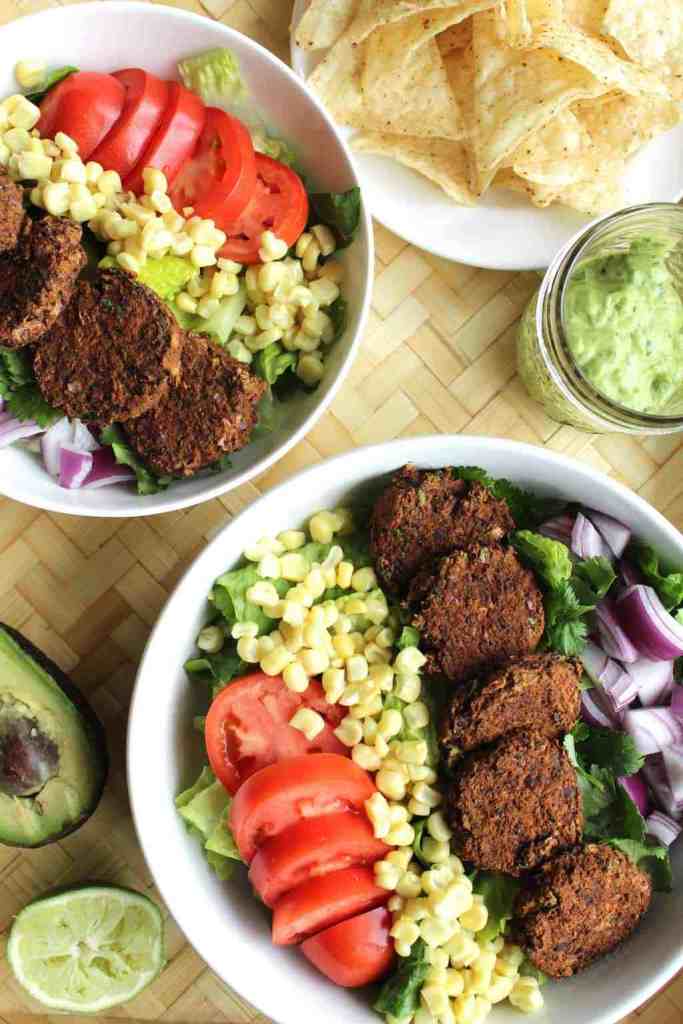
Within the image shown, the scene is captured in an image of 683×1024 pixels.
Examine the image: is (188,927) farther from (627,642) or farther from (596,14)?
(596,14)

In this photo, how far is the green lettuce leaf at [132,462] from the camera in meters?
2.40

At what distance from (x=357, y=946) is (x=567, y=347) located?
1.36 metres

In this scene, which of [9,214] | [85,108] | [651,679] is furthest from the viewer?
[651,679]

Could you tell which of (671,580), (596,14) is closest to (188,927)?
(671,580)

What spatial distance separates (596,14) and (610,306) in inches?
28.5

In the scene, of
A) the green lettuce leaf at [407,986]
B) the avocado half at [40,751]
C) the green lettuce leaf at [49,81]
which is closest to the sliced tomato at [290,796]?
the green lettuce leaf at [407,986]

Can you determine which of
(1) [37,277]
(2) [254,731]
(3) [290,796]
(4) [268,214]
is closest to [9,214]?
(1) [37,277]

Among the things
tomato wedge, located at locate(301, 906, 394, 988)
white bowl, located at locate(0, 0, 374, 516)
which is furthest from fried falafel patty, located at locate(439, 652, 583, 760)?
white bowl, located at locate(0, 0, 374, 516)

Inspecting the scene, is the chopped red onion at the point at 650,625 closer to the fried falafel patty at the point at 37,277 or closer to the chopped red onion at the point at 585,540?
the chopped red onion at the point at 585,540

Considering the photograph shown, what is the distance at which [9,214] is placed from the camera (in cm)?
223

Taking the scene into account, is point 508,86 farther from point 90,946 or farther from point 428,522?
point 90,946

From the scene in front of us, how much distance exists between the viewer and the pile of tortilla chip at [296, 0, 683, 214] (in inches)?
95.8

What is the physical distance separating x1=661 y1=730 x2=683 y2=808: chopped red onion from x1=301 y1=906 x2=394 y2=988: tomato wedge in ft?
2.32

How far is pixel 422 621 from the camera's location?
2.29 m
